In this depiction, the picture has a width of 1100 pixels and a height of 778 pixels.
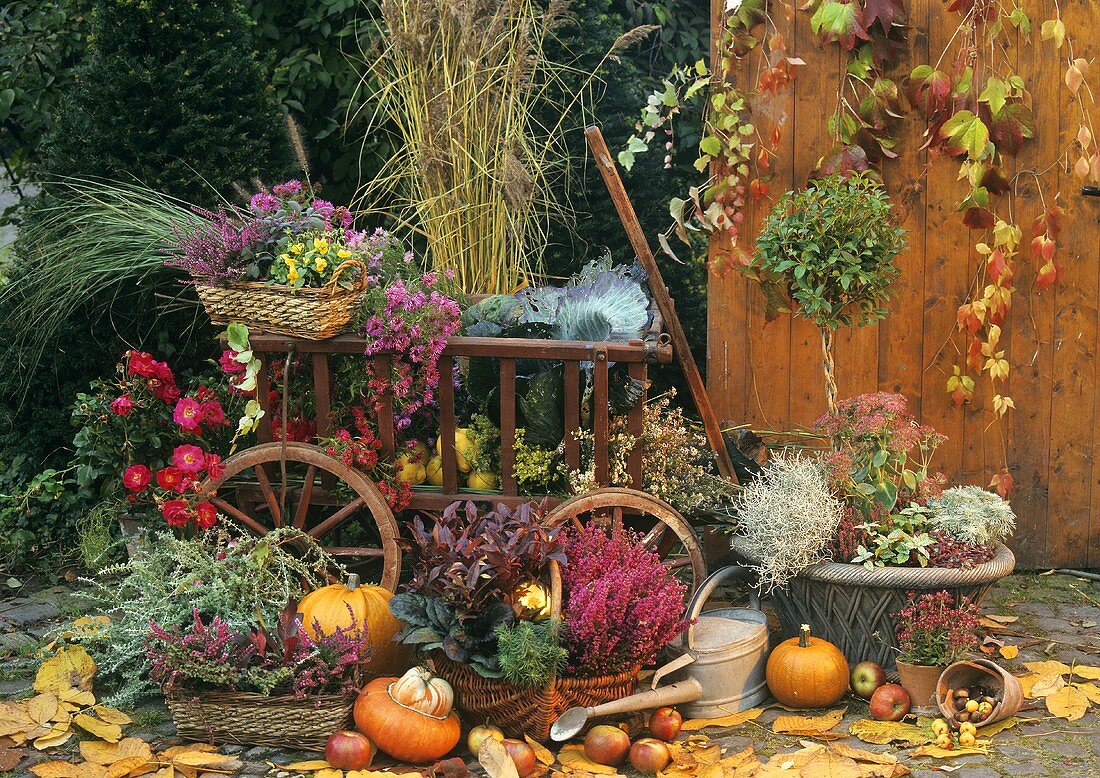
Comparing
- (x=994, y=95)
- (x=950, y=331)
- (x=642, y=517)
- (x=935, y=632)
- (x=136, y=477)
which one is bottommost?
(x=935, y=632)

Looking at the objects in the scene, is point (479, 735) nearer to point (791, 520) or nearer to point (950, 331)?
point (791, 520)

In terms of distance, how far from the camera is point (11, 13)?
198 inches

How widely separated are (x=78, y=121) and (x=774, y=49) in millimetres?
2619

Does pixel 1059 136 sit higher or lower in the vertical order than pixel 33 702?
higher

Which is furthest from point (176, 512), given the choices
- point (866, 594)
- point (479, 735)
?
point (866, 594)

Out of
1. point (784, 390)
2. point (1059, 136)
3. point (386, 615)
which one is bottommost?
point (386, 615)

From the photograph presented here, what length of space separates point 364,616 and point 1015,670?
6.36 ft

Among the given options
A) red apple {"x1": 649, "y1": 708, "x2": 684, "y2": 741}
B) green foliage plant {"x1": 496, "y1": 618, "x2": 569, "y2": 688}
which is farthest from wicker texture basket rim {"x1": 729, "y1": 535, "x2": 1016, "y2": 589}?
green foliage plant {"x1": 496, "y1": 618, "x2": 569, "y2": 688}

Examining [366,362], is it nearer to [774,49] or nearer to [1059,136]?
[774,49]

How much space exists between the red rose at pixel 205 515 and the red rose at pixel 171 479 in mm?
114

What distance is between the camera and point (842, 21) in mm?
3920

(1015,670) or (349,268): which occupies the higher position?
(349,268)

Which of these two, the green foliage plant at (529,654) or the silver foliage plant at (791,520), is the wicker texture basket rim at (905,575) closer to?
the silver foliage plant at (791,520)

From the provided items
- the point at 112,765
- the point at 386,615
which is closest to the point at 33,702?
the point at 112,765
